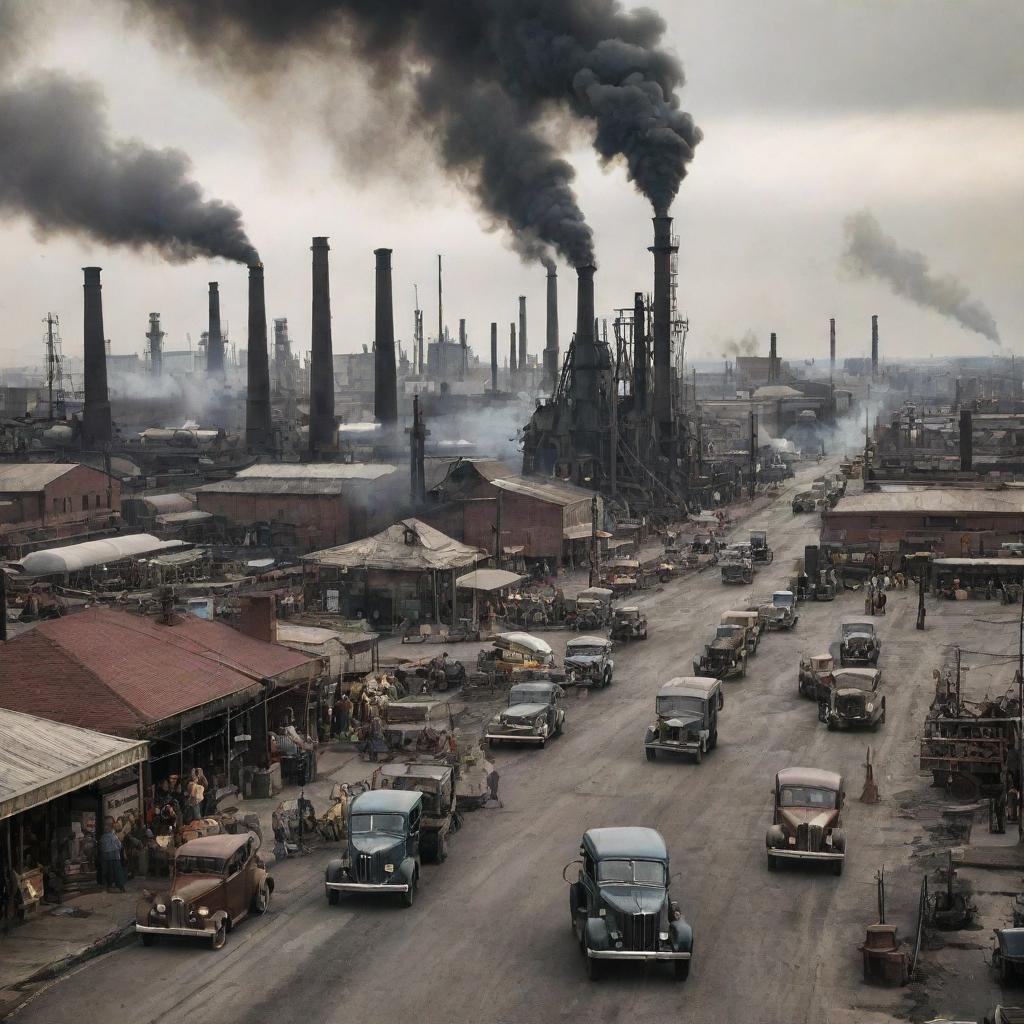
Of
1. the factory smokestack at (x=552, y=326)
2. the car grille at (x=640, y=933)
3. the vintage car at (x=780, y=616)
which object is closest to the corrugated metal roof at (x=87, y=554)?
the vintage car at (x=780, y=616)

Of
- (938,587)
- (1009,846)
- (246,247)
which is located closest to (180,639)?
(1009,846)

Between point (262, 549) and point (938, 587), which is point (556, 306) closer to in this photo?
point (262, 549)

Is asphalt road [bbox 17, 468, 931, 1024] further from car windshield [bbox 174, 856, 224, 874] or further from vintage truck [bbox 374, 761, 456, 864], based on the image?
car windshield [bbox 174, 856, 224, 874]

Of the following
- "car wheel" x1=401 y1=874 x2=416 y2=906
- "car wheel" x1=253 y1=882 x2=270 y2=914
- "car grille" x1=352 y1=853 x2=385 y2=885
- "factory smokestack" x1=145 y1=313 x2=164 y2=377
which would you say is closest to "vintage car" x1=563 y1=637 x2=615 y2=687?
"car wheel" x1=401 y1=874 x2=416 y2=906

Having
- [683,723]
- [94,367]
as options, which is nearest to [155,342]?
[94,367]

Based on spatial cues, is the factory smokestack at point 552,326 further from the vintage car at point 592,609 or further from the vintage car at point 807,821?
the vintage car at point 807,821

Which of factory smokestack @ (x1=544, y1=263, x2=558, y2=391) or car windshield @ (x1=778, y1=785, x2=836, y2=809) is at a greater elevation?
factory smokestack @ (x1=544, y1=263, x2=558, y2=391)
